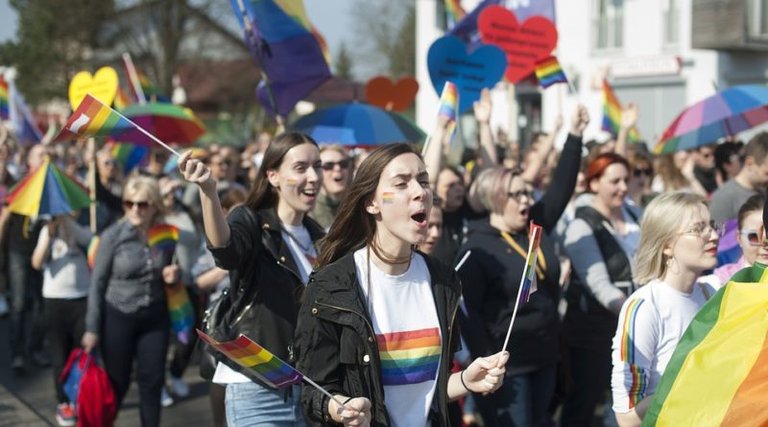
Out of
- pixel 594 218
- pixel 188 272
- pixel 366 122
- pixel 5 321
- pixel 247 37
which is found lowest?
pixel 5 321

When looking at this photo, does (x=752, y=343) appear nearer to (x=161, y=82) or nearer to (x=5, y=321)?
(x=5, y=321)

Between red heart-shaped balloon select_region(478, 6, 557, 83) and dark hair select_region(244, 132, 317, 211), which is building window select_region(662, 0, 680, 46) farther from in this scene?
dark hair select_region(244, 132, 317, 211)

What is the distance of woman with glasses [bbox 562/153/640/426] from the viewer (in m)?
5.63

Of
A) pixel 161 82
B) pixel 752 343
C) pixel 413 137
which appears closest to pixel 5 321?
pixel 413 137

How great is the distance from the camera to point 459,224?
22.9 ft

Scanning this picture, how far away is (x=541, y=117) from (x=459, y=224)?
78.4 ft

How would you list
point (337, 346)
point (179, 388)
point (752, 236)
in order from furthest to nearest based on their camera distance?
1. point (179, 388)
2. point (752, 236)
3. point (337, 346)

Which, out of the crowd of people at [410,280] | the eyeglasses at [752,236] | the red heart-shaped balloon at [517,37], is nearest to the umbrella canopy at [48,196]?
the crowd of people at [410,280]

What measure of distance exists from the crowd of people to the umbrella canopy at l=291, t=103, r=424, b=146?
483 mm

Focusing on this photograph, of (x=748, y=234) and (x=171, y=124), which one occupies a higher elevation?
(x=171, y=124)

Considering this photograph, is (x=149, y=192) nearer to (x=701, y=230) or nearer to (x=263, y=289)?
(x=263, y=289)

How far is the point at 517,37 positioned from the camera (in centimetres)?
784

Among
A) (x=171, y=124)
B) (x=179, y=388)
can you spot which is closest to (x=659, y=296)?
(x=179, y=388)

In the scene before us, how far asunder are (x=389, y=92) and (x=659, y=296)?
16.4ft
